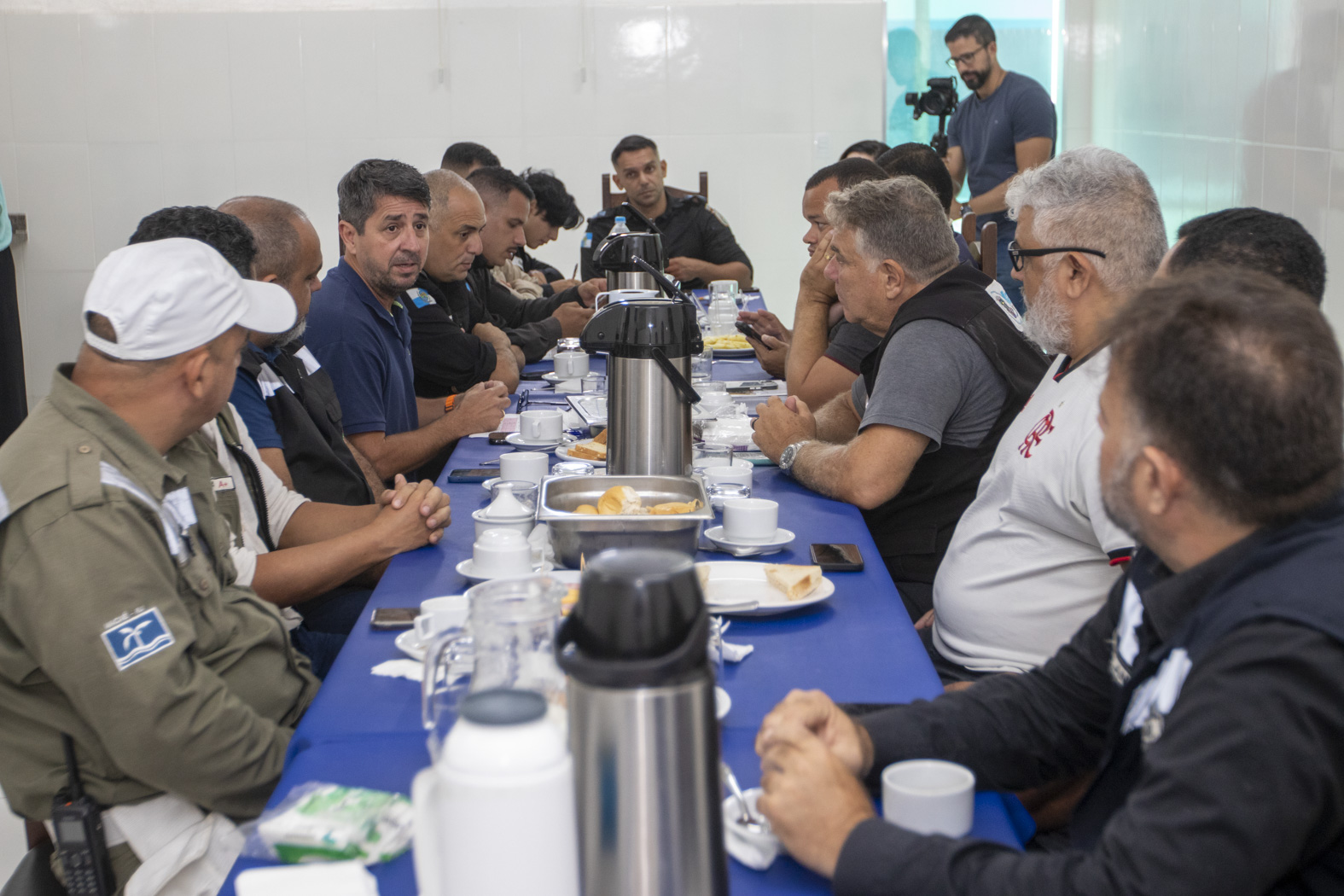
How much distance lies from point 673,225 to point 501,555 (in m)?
4.47

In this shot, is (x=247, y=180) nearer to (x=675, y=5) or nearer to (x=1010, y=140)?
(x=675, y=5)

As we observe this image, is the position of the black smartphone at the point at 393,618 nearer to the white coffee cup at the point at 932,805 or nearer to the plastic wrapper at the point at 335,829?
the plastic wrapper at the point at 335,829

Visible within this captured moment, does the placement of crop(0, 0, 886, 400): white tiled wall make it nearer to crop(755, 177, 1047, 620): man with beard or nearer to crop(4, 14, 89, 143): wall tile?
crop(4, 14, 89, 143): wall tile

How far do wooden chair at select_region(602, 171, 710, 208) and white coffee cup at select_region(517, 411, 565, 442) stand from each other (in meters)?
3.46

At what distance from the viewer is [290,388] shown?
2354 millimetres

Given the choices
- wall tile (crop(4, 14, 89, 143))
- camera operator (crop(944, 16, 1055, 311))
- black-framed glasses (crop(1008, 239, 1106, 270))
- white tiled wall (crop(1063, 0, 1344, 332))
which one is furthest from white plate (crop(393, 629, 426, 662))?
wall tile (crop(4, 14, 89, 143))

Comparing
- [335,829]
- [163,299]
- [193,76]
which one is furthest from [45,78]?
[335,829]

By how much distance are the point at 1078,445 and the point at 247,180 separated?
5916 millimetres

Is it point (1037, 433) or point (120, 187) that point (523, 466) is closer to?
point (1037, 433)

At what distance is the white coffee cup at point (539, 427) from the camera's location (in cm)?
263

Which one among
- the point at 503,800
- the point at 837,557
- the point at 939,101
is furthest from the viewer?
the point at 939,101

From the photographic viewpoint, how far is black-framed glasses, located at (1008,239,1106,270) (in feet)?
6.11

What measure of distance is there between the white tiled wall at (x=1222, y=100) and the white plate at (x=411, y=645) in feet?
9.49

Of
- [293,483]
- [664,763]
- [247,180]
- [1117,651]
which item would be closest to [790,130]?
[247,180]
